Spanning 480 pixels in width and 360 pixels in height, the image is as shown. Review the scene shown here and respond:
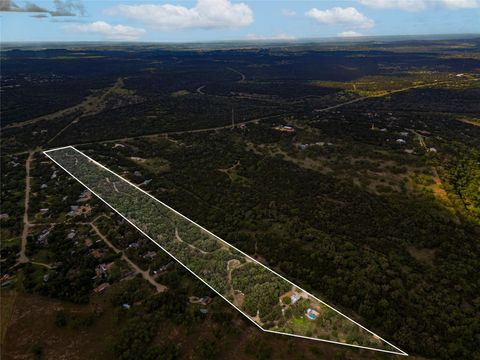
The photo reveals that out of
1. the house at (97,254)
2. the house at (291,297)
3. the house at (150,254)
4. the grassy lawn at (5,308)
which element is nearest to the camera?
the house at (291,297)

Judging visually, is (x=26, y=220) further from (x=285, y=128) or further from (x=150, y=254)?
(x=285, y=128)

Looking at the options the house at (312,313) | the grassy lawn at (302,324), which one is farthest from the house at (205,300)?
the house at (312,313)

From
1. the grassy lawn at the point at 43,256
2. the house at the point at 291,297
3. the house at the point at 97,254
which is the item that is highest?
the house at the point at 291,297

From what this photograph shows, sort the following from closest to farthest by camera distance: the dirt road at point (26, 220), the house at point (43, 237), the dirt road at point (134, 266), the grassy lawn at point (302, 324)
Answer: the grassy lawn at point (302, 324), the dirt road at point (134, 266), the dirt road at point (26, 220), the house at point (43, 237)

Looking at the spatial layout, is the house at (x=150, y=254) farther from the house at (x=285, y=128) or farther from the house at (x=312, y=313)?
the house at (x=285, y=128)

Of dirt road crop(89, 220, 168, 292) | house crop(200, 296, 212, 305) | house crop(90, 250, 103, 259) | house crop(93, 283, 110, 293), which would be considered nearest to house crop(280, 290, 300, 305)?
house crop(200, 296, 212, 305)

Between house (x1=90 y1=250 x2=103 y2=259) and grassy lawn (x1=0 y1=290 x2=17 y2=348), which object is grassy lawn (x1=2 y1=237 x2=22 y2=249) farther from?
house (x1=90 y1=250 x2=103 y2=259)

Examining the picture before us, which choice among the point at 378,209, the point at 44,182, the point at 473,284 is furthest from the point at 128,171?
the point at 473,284

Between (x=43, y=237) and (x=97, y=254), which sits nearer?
(x=97, y=254)

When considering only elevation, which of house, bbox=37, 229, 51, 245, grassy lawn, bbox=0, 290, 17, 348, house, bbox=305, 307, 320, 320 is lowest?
grassy lawn, bbox=0, 290, 17, 348

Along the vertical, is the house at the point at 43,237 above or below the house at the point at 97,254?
above

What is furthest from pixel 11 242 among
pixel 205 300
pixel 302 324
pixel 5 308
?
pixel 302 324

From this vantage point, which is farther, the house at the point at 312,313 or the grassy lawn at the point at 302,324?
the house at the point at 312,313
